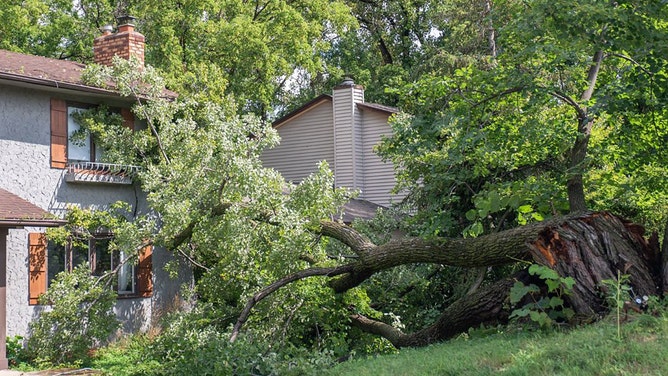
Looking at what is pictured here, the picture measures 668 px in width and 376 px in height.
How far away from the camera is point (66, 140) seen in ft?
57.2

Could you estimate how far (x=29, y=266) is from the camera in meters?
16.4

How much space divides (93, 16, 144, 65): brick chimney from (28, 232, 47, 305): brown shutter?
5.16 m

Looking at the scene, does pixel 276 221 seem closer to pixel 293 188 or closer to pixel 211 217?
pixel 293 188

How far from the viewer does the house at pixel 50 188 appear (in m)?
16.2

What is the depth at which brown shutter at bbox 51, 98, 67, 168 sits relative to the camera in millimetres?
17156

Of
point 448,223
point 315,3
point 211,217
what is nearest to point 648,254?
point 448,223

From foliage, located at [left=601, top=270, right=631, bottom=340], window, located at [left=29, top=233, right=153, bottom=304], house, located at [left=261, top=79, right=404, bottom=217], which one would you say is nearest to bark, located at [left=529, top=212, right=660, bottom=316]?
foliage, located at [left=601, top=270, right=631, bottom=340]

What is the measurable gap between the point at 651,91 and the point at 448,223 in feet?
9.98

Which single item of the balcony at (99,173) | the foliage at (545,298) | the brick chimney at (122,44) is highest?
the brick chimney at (122,44)

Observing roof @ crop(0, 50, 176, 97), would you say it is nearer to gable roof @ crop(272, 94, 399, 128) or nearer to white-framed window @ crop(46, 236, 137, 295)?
white-framed window @ crop(46, 236, 137, 295)

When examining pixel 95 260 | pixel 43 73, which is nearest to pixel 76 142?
pixel 43 73

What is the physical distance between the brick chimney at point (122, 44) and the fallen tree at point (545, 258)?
1005 cm

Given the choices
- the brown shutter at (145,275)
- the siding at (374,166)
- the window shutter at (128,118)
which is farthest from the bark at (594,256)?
the siding at (374,166)

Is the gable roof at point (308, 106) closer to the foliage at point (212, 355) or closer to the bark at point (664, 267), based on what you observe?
the foliage at point (212, 355)
